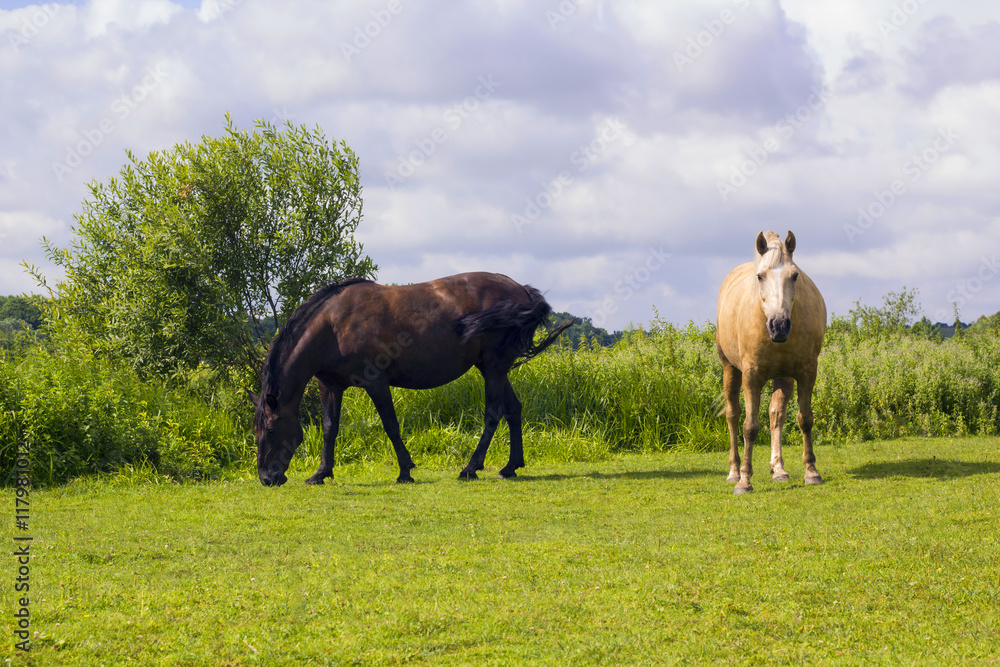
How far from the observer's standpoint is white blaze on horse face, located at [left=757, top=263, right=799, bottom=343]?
8.33 m

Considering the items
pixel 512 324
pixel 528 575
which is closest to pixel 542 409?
pixel 512 324

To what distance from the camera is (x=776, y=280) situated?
8.55 m

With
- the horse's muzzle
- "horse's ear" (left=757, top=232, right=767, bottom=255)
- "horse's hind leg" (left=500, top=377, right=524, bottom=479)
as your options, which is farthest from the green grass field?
"horse's ear" (left=757, top=232, right=767, bottom=255)

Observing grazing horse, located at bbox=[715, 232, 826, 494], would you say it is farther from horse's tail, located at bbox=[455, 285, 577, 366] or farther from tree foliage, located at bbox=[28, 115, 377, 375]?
tree foliage, located at bbox=[28, 115, 377, 375]

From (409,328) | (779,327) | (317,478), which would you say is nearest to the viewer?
(779,327)

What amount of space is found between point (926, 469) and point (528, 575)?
21.2 ft

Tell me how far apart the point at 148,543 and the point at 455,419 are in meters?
7.04

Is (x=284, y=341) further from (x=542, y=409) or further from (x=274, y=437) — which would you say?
(x=542, y=409)

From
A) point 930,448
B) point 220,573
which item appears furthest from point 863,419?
point 220,573

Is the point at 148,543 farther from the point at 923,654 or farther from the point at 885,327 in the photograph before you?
the point at 885,327

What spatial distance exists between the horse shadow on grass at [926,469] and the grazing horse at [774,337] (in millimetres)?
968

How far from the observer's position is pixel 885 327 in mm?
20375

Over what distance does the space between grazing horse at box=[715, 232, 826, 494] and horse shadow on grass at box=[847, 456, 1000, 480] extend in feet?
3.18

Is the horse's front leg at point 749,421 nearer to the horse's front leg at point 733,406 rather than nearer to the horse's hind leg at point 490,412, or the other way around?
the horse's front leg at point 733,406
